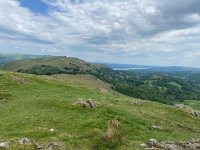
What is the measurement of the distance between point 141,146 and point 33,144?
1107 centimetres

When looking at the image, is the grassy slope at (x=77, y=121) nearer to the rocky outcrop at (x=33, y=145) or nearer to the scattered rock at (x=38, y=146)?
the rocky outcrop at (x=33, y=145)

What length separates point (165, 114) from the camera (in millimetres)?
49969

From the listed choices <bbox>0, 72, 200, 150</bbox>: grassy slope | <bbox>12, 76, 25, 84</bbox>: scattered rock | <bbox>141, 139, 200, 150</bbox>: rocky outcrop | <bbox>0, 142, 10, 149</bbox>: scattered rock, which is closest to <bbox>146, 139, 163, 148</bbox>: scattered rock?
<bbox>141, 139, 200, 150</bbox>: rocky outcrop

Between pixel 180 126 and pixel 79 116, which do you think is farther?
pixel 180 126

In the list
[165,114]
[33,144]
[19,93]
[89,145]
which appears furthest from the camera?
[19,93]

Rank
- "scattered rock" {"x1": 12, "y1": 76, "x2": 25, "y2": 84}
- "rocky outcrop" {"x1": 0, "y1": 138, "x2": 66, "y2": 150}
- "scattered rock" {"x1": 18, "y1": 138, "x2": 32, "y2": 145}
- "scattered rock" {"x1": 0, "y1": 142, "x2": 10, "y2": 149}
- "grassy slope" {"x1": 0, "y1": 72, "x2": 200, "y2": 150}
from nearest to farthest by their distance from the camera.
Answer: "scattered rock" {"x1": 0, "y1": 142, "x2": 10, "y2": 149}, "rocky outcrop" {"x1": 0, "y1": 138, "x2": 66, "y2": 150}, "scattered rock" {"x1": 18, "y1": 138, "x2": 32, "y2": 145}, "grassy slope" {"x1": 0, "y1": 72, "x2": 200, "y2": 150}, "scattered rock" {"x1": 12, "y1": 76, "x2": 25, "y2": 84}

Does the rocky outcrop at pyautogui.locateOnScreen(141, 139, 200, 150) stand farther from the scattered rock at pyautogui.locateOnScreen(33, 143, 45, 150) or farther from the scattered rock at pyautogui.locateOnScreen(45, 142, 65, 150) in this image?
the scattered rock at pyautogui.locateOnScreen(33, 143, 45, 150)

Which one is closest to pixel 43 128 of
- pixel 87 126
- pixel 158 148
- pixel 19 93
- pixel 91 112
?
pixel 87 126

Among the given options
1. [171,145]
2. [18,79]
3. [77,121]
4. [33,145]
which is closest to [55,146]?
[33,145]

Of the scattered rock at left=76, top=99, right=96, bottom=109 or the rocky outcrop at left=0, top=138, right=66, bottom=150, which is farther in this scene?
the scattered rock at left=76, top=99, right=96, bottom=109

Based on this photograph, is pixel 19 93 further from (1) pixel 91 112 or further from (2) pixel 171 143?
(2) pixel 171 143

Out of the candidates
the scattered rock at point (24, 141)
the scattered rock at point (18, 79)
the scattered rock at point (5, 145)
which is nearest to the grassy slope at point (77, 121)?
the scattered rock at point (24, 141)

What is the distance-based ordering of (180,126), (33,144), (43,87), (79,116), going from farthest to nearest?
1. (43,87)
2. (180,126)
3. (79,116)
4. (33,144)

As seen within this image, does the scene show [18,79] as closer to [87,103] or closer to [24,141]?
[87,103]
